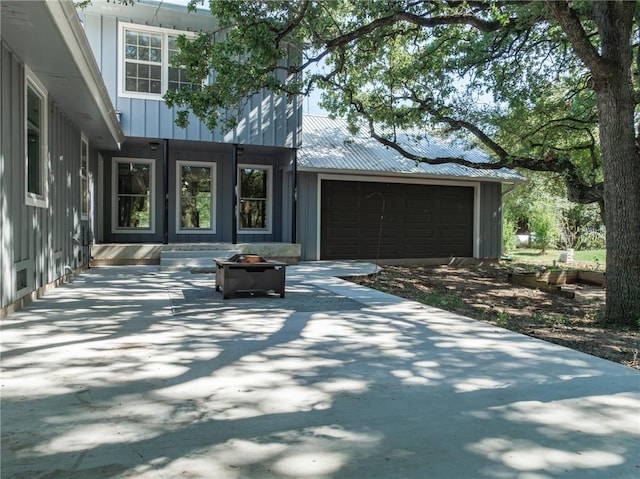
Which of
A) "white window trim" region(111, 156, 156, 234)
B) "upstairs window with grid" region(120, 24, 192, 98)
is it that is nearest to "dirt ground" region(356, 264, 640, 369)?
"white window trim" region(111, 156, 156, 234)

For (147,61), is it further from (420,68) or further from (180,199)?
(420,68)

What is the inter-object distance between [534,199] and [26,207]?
23.5 m

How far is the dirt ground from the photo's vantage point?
212 inches

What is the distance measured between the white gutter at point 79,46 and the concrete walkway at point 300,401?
2.96 m

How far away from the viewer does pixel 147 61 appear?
11719mm

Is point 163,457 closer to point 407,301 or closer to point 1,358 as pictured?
point 1,358

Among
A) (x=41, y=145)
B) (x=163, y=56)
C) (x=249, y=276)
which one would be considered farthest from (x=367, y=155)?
(x=41, y=145)

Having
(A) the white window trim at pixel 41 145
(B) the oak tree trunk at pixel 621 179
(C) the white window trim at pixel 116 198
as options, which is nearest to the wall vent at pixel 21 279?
(A) the white window trim at pixel 41 145

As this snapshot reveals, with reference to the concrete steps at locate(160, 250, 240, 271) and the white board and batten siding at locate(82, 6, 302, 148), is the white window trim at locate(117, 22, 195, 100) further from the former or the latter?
the concrete steps at locate(160, 250, 240, 271)

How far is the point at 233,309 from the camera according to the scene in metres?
6.55

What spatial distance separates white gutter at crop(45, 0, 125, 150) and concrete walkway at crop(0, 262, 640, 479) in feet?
9.72

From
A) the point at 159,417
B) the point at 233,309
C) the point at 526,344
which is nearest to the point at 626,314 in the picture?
the point at 526,344

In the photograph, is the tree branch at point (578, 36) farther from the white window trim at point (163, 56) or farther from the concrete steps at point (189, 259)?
the white window trim at point (163, 56)

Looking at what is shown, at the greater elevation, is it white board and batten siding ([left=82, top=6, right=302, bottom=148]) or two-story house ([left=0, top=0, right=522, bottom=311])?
white board and batten siding ([left=82, top=6, right=302, bottom=148])
